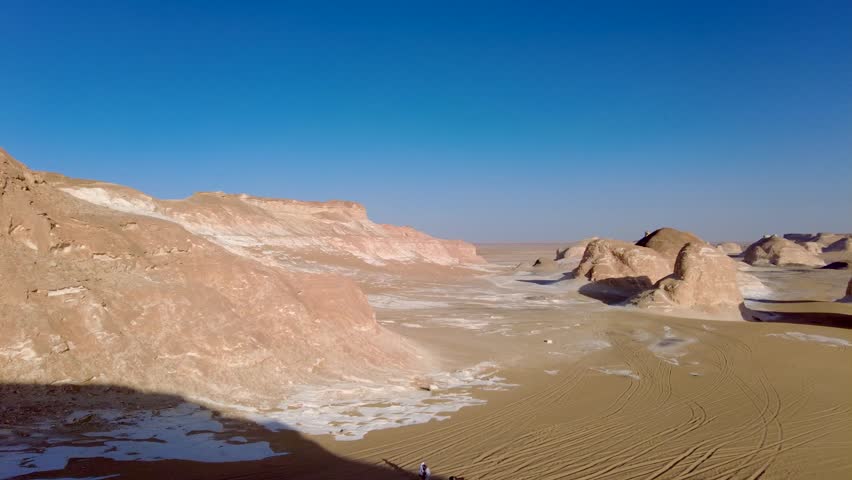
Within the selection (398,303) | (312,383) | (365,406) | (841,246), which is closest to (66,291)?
(312,383)

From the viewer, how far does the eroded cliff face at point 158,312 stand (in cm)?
913

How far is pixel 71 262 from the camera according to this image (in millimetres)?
10398

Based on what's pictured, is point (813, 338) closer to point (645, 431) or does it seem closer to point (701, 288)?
point (701, 288)

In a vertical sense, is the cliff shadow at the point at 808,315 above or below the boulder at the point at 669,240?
below

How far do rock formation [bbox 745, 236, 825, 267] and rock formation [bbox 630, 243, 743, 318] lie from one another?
148 ft

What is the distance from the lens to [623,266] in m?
36.3

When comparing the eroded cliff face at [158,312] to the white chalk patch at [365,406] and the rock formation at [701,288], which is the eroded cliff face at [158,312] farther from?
the rock formation at [701,288]

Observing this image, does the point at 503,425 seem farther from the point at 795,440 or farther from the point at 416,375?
the point at 795,440

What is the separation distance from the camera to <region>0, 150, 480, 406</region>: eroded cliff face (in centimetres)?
913

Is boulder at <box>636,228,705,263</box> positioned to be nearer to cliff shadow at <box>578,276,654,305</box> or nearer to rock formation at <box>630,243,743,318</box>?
cliff shadow at <box>578,276,654,305</box>

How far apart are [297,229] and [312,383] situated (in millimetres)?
39119

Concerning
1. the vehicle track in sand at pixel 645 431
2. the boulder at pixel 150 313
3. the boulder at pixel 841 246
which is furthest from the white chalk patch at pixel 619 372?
the boulder at pixel 841 246

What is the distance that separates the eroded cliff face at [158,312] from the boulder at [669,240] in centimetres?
3673

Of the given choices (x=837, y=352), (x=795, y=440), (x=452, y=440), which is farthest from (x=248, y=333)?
(x=837, y=352)
